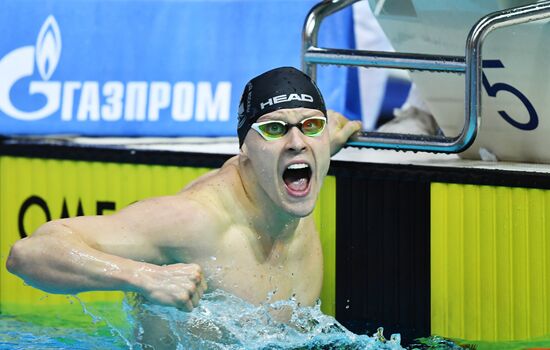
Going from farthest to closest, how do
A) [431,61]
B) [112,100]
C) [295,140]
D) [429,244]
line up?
[112,100] < [429,244] < [431,61] < [295,140]

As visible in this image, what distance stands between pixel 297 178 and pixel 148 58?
1.70m

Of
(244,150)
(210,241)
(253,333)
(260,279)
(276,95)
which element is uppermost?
(276,95)

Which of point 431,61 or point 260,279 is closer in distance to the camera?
point 260,279

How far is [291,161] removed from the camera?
115 inches

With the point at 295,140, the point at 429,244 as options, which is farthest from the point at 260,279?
the point at 429,244

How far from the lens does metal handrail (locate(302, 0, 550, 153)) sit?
122 inches

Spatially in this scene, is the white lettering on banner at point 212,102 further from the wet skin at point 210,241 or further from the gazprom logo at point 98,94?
the wet skin at point 210,241

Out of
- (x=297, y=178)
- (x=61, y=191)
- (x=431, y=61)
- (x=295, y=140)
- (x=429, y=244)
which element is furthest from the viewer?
(x=61, y=191)

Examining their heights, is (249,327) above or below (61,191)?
below

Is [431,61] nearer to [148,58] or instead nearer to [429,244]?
[429,244]

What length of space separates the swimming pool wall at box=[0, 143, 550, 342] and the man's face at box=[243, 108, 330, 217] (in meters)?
0.50

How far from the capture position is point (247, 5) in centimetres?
460

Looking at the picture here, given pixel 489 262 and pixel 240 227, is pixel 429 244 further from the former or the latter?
pixel 240 227

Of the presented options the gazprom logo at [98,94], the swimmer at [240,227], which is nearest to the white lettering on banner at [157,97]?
the gazprom logo at [98,94]
